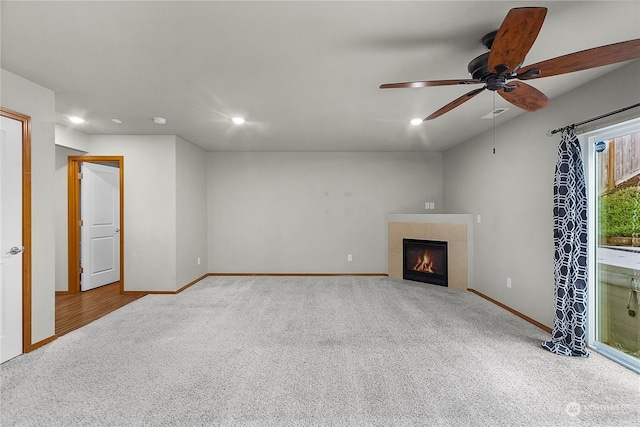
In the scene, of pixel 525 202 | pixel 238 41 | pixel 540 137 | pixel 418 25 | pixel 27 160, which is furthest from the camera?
pixel 525 202

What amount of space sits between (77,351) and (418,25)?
3.76 metres

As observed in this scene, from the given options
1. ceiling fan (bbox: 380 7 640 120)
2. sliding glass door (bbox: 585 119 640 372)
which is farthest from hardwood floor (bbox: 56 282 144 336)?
sliding glass door (bbox: 585 119 640 372)

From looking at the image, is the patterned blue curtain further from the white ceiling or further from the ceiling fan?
the ceiling fan

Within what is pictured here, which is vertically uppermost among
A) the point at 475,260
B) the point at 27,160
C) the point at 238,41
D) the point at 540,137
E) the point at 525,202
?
the point at 238,41

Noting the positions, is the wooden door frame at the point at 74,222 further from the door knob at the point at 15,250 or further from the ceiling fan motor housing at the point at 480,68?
the ceiling fan motor housing at the point at 480,68

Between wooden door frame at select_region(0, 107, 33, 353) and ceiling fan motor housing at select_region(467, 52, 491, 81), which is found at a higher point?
ceiling fan motor housing at select_region(467, 52, 491, 81)

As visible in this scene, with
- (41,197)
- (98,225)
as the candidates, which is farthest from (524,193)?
(98,225)

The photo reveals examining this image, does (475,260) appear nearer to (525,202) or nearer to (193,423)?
(525,202)

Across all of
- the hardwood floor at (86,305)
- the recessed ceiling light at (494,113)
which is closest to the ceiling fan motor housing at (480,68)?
the recessed ceiling light at (494,113)

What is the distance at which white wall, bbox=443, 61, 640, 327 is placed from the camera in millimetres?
2769

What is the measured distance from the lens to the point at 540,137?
3.39 m

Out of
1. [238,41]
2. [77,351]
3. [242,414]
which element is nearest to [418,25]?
[238,41]

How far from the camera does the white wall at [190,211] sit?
16.1 feet

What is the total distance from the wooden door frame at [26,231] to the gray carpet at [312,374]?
0.22 m
